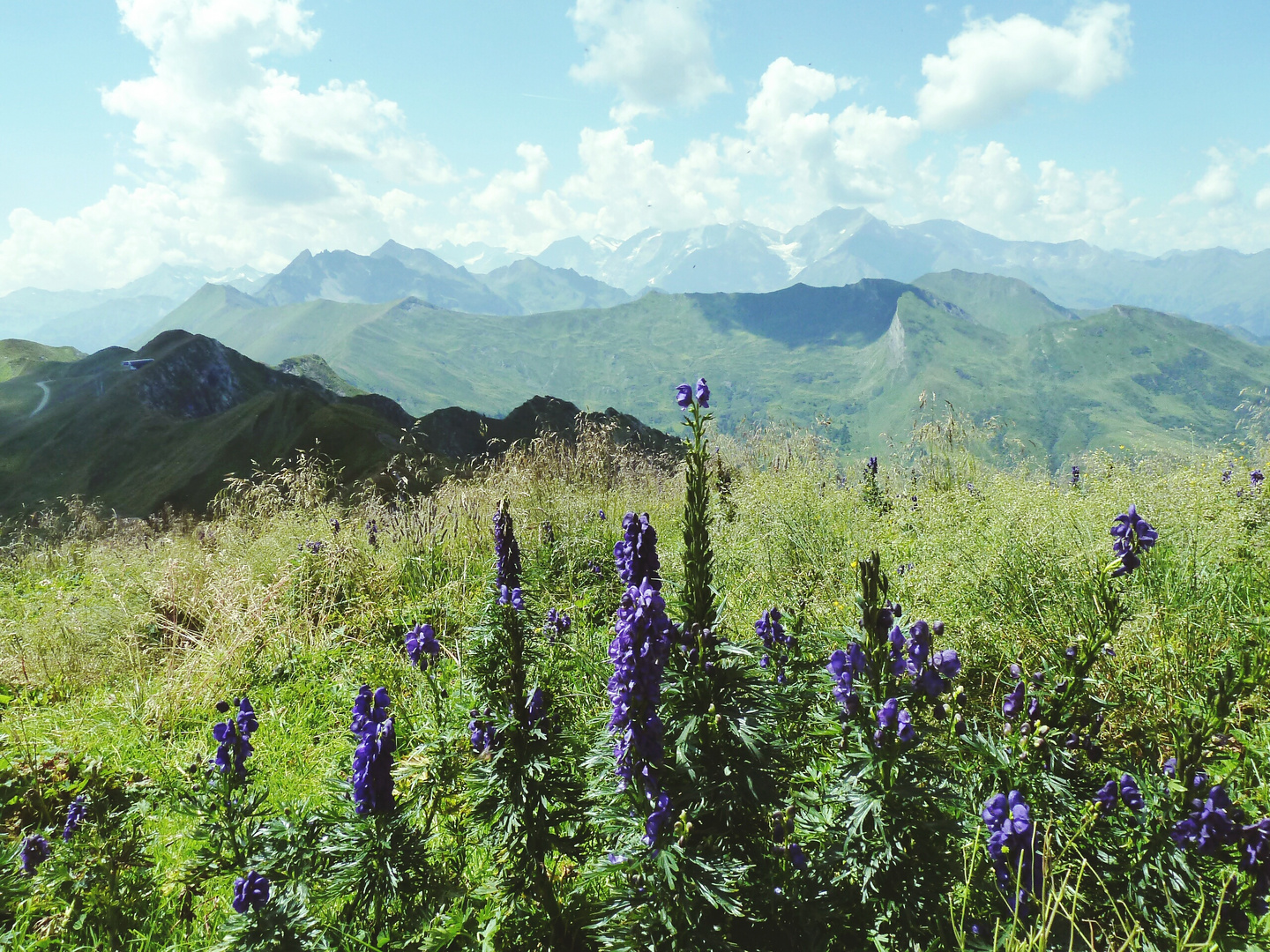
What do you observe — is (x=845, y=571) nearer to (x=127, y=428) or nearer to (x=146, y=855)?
(x=146, y=855)

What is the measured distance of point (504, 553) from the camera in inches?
121

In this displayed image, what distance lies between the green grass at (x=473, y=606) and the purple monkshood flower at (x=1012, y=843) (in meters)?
0.24

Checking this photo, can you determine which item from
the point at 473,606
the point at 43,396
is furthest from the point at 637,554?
the point at 43,396

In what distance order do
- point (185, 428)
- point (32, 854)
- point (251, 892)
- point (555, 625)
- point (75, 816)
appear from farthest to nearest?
point (185, 428) < point (555, 625) < point (75, 816) < point (32, 854) < point (251, 892)

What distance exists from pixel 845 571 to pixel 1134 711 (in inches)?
94.4

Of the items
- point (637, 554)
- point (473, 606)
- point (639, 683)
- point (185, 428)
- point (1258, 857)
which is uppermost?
point (185, 428)

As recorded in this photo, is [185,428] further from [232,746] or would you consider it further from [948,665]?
[948,665]

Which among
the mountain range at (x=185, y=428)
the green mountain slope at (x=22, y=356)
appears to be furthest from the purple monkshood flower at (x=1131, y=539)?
the green mountain slope at (x=22, y=356)

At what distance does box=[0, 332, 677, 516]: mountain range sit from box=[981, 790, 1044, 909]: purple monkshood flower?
10619 mm

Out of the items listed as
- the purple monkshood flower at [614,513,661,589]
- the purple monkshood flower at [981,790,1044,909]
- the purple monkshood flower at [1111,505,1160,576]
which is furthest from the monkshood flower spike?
the purple monkshood flower at [1111,505,1160,576]

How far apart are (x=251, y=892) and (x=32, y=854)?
1916 mm

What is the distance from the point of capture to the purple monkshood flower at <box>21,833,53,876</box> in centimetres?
298

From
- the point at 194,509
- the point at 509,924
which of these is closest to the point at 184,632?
the point at 509,924

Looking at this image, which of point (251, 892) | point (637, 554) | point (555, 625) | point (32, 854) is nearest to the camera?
point (251, 892)
